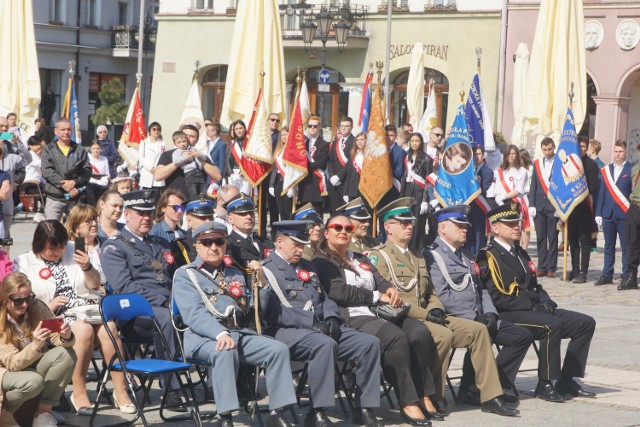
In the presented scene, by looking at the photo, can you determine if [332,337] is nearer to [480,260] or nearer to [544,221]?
[480,260]

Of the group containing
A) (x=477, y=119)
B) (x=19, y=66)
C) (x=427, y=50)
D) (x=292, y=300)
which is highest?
(x=427, y=50)

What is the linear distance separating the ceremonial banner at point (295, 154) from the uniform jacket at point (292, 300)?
10.4 meters

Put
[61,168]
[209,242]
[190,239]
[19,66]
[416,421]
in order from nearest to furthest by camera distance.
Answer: [209,242]
[416,421]
[190,239]
[61,168]
[19,66]

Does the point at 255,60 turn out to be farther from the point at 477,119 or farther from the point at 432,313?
the point at 432,313

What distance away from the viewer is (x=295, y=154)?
65.9 ft

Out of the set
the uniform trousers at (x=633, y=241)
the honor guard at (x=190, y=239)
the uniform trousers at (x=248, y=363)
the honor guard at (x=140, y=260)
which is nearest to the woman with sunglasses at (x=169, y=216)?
the honor guard at (x=190, y=239)

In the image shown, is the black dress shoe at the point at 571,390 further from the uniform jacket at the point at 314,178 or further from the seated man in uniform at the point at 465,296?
the uniform jacket at the point at 314,178

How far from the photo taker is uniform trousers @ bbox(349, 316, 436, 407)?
9.42 meters

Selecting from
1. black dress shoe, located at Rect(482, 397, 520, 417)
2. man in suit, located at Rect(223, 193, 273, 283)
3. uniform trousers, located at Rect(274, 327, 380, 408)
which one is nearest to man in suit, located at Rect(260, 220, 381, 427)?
uniform trousers, located at Rect(274, 327, 380, 408)

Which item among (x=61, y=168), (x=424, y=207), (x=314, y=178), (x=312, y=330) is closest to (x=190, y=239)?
(x=312, y=330)

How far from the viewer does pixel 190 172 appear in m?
16.7

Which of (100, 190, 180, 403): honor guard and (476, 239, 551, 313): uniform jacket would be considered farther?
(476, 239, 551, 313): uniform jacket

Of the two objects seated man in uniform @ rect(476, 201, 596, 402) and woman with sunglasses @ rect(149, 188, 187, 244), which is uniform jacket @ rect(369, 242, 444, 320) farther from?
woman with sunglasses @ rect(149, 188, 187, 244)

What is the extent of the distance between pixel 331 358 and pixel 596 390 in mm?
3004
